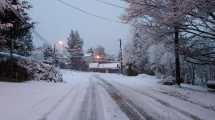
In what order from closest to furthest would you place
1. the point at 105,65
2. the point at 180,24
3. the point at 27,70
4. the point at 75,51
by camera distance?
the point at 180,24 < the point at 27,70 < the point at 75,51 < the point at 105,65

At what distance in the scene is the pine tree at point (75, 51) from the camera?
11188 centimetres

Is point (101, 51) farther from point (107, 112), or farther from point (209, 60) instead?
point (107, 112)

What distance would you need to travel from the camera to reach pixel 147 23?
24.2m

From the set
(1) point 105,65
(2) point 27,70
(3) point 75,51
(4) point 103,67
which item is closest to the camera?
(2) point 27,70

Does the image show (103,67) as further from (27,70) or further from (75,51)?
(27,70)

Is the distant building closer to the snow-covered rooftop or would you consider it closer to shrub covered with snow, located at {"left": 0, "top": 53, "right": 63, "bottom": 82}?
the snow-covered rooftop

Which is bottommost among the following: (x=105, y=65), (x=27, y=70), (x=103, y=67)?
(x=27, y=70)

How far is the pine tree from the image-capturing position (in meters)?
112

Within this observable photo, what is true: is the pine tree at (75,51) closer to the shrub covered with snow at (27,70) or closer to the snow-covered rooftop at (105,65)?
the snow-covered rooftop at (105,65)

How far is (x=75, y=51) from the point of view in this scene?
379 feet

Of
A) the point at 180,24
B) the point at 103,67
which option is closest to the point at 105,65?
the point at 103,67

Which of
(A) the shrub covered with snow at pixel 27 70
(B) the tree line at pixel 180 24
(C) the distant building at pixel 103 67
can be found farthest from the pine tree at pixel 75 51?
(B) the tree line at pixel 180 24

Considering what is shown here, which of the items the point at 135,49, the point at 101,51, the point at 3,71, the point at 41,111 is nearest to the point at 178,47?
the point at 3,71

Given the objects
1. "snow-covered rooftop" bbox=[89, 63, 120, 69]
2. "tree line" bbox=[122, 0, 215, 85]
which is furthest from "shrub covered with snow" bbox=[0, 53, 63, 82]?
"snow-covered rooftop" bbox=[89, 63, 120, 69]
